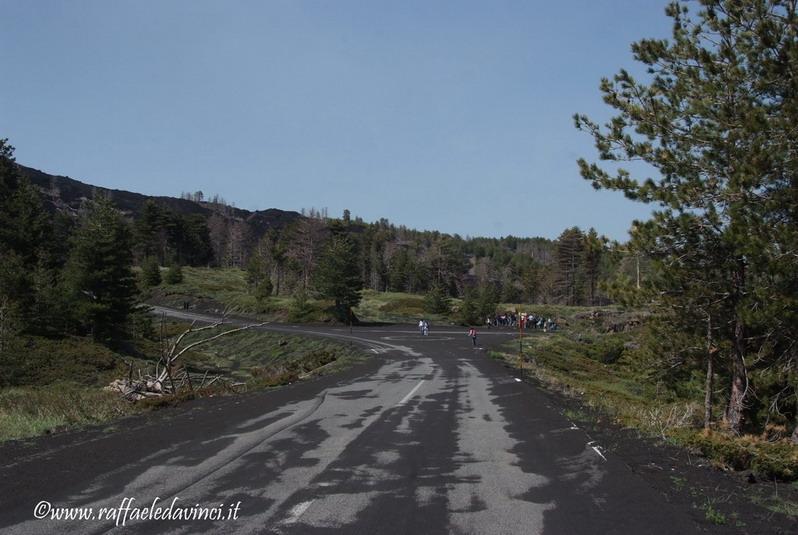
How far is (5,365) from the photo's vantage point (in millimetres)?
29953

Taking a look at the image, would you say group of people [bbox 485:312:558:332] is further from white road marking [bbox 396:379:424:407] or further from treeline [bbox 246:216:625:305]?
white road marking [bbox 396:379:424:407]

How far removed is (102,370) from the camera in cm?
3534

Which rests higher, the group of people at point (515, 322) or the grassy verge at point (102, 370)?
the group of people at point (515, 322)

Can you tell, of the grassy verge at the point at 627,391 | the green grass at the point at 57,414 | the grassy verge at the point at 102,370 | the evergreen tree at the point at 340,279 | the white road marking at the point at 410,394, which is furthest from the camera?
the evergreen tree at the point at 340,279

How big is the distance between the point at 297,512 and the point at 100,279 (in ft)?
141

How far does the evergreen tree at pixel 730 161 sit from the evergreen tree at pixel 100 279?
3844cm

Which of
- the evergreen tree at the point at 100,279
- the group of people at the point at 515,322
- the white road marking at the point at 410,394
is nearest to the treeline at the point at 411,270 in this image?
the group of people at the point at 515,322

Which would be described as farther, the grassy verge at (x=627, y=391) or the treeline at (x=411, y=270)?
the treeline at (x=411, y=270)

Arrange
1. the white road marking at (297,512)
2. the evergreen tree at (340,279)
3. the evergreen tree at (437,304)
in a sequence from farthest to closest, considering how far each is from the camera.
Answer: the evergreen tree at (437,304) < the evergreen tree at (340,279) < the white road marking at (297,512)

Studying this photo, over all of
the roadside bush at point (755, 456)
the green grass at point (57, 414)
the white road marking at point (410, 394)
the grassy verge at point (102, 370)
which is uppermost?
the roadside bush at point (755, 456)

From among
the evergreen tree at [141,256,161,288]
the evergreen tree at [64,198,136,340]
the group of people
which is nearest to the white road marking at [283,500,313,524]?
the evergreen tree at [64,198,136,340]

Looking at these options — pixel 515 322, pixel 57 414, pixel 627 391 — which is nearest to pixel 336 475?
→ pixel 57 414

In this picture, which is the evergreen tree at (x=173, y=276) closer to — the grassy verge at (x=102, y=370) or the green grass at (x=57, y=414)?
the grassy verge at (x=102, y=370)

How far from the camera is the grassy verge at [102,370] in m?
12.4
